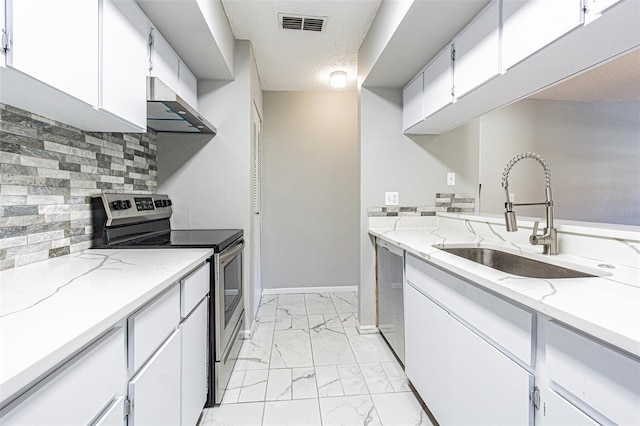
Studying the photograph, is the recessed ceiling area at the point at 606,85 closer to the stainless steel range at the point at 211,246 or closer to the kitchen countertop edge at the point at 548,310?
the kitchen countertop edge at the point at 548,310

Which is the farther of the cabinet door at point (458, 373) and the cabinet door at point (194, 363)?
the cabinet door at point (194, 363)

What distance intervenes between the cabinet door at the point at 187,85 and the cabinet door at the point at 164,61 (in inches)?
2.1

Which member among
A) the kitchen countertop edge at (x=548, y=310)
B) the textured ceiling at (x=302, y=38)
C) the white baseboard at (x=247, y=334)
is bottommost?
the white baseboard at (x=247, y=334)

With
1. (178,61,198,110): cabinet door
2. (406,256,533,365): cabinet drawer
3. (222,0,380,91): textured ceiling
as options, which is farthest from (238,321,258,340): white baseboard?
(222,0,380,91): textured ceiling

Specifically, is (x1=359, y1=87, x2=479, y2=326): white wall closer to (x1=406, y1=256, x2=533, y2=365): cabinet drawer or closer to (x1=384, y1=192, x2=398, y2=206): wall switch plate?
(x1=384, y1=192, x2=398, y2=206): wall switch plate

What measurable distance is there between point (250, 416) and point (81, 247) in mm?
1192

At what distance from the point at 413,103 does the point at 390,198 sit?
2.50 feet

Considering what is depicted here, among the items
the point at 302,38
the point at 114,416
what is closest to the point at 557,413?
the point at 114,416

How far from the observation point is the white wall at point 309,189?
3.61 m

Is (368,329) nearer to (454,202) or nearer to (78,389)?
(454,202)

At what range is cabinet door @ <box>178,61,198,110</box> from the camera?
81.4 inches

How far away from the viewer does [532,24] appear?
1.16m

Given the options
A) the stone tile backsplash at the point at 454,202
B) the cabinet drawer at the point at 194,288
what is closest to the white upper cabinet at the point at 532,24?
the stone tile backsplash at the point at 454,202

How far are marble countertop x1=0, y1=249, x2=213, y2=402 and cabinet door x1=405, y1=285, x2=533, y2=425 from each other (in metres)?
1.08
